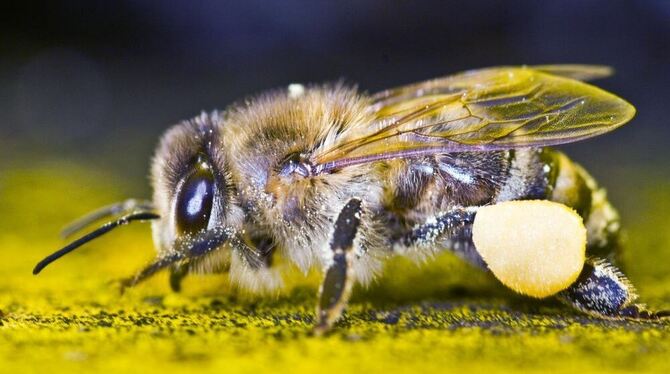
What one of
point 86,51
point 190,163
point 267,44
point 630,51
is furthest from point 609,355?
point 86,51

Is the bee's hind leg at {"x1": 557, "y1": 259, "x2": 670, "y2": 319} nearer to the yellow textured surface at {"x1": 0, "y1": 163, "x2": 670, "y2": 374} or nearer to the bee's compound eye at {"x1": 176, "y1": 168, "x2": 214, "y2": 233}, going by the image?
the yellow textured surface at {"x1": 0, "y1": 163, "x2": 670, "y2": 374}

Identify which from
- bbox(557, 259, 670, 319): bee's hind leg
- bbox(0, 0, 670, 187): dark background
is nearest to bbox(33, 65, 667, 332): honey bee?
bbox(557, 259, 670, 319): bee's hind leg

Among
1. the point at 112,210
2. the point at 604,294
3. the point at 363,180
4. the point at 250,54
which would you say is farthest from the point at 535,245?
the point at 250,54

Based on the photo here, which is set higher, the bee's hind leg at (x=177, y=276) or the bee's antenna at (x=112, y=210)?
the bee's antenna at (x=112, y=210)

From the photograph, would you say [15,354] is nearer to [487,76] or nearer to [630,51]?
[487,76]

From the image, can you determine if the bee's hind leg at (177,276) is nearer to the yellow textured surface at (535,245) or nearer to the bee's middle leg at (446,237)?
the bee's middle leg at (446,237)

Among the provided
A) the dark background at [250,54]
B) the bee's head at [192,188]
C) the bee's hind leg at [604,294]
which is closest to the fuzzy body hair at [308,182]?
the bee's head at [192,188]

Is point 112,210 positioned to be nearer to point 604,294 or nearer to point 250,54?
point 604,294
